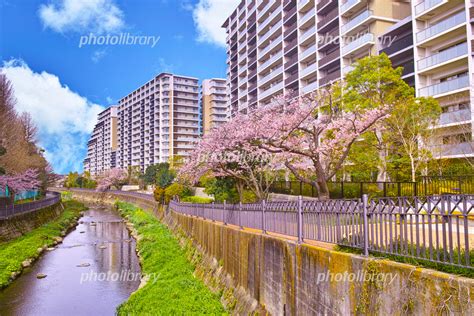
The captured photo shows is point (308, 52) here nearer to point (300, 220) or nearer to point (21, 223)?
point (21, 223)

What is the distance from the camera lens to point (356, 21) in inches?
1565

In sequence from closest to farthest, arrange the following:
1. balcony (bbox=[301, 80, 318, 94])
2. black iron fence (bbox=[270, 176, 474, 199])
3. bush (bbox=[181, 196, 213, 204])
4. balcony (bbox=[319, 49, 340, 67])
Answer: black iron fence (bbox=[270, 176, 474, 199])
bush (bbox=[181, 196, 213, 204])
balcony (bbox=[319, 49, 340, 67])
balcony (bbox=[301, 80, 318, 94])

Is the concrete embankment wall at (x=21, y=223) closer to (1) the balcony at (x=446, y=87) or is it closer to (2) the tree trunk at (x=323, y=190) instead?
(2) the tree trunk at (x=323, y=190)

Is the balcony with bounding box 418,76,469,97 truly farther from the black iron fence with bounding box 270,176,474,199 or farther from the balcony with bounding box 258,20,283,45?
the balcony with bounding box 258,20,283,45

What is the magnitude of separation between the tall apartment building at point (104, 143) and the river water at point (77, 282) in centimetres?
11514

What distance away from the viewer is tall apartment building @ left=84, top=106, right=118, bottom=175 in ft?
464

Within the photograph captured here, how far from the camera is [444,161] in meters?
26.9

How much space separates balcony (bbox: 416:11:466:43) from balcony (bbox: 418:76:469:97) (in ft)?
14.0

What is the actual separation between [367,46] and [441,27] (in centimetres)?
841

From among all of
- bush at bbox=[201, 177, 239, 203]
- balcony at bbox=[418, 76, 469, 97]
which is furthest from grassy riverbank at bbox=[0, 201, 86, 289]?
balcony at bbox=[418, 76, 469, 97]

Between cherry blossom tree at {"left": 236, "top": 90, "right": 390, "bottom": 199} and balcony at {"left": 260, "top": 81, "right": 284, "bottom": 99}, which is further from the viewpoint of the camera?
balcony at {"left": 260, "top": 81, "right": 284, "bottom": 99}

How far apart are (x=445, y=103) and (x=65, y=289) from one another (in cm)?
3064

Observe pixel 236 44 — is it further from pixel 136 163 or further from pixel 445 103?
pixel 136 163

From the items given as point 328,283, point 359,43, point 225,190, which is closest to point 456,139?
point 359,43
